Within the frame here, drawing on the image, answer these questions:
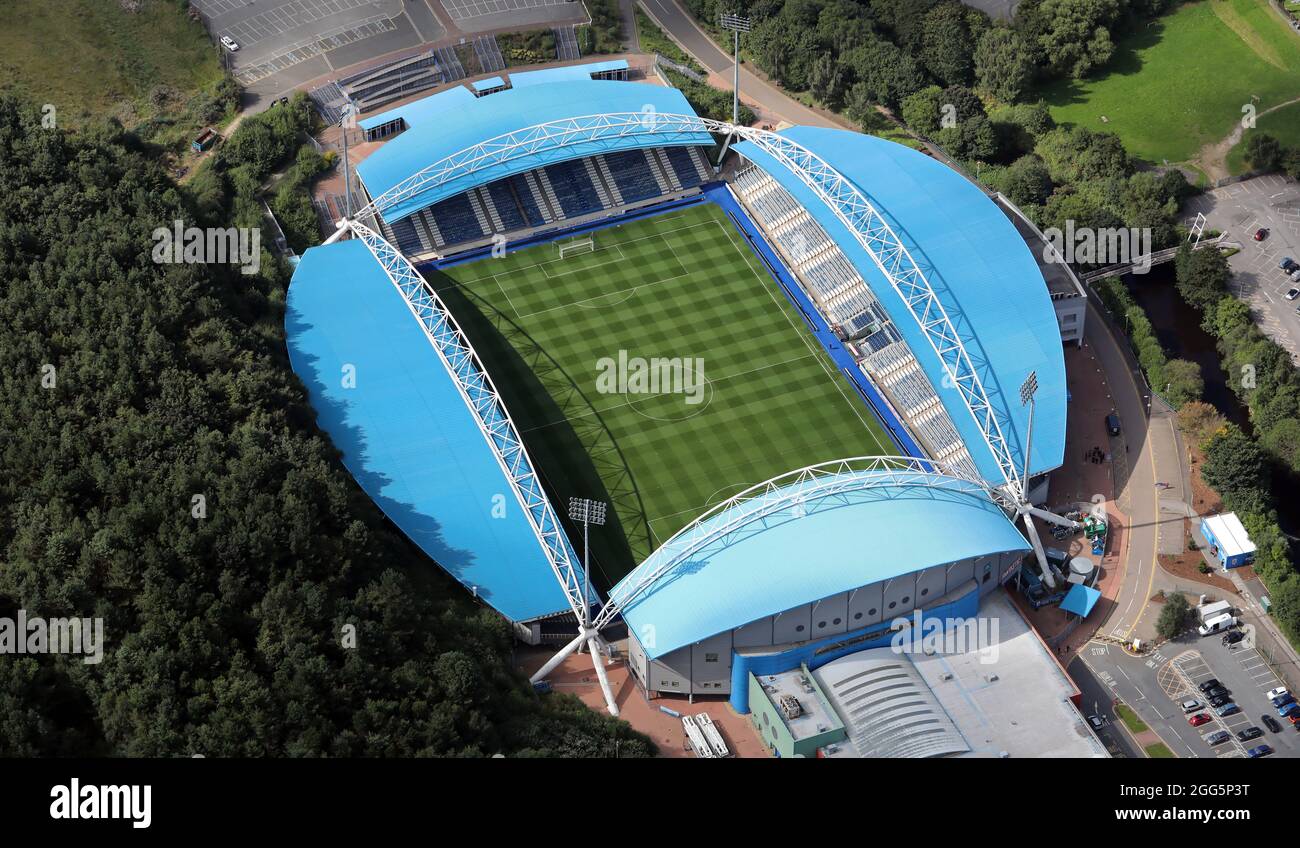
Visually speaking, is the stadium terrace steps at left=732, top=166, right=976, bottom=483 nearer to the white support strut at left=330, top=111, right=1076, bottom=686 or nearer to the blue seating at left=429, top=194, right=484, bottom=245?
the white support strut at left=330, top=111, right=1076, bottom=686

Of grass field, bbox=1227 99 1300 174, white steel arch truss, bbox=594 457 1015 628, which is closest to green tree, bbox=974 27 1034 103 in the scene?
grass field, bbox=1227 99 1300 174

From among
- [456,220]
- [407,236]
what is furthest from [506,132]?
[407,236]

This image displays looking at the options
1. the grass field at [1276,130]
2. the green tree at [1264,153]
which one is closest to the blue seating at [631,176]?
the grass field at [1276,130]

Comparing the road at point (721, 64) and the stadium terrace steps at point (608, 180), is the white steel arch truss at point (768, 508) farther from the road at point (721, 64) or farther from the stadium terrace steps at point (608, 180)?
the road at point (721, 64)

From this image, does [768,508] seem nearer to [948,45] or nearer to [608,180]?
[608,180]

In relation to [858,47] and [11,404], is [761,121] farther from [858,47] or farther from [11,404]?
[11,404]

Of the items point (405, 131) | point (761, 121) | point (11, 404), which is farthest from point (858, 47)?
point (11, 404)
